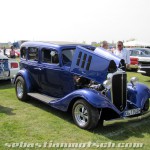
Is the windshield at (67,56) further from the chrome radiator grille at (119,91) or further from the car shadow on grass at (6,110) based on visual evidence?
the car shadow on grass at (6,110)

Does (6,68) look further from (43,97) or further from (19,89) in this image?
(43,97)

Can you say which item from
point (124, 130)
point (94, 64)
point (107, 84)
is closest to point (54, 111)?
point (94, 64)

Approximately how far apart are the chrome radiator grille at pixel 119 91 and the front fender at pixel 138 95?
1.04 feet

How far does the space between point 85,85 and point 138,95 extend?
49.2 inches

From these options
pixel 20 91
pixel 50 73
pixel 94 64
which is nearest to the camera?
pixel 94 64

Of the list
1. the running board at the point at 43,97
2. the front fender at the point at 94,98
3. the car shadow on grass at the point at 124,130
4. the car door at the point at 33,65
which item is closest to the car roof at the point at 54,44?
the car door at the point at 33,65

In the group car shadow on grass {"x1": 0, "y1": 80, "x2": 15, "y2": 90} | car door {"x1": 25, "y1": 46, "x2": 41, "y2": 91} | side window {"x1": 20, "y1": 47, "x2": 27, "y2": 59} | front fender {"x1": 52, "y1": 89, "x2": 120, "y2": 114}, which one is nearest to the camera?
front fender {"x1": 52, "y1": 89, "x2": 120, "y2": 114}

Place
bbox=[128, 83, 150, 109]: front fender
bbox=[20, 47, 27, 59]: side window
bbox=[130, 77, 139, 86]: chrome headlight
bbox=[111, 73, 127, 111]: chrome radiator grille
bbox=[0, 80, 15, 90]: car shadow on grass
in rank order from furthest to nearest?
1. bbox=[0, 80, 15, 90]: car shadow on grass
2. bbox=[20, 47, 27, 59]: side window
3. bbox=[130, 77, 139, 86]: chrome headlight
4. bbox=[128, 83, 150, 109]: front fender
5. bbox=[111, 73, 127, 111]: chrome radiator grille

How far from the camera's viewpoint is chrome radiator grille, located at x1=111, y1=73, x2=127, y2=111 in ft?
17.6

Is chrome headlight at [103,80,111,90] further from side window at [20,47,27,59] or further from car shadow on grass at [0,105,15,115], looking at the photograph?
side window at [20,47,27,59]

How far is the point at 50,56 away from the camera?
21.6ft

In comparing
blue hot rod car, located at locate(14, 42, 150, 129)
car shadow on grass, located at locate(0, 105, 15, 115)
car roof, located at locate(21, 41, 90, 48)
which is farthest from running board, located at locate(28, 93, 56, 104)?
car roof, located at locate(21, 41, 90, 48)

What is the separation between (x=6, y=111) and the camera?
261 inches

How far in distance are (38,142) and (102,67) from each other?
82.9 inches
